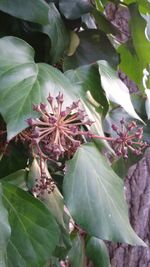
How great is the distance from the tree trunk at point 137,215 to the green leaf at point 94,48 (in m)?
0.75

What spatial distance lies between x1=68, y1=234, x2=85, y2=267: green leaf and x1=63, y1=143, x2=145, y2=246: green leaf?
33 centimetres

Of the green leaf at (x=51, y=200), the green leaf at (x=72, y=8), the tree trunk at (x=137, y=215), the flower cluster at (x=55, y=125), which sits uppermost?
the green leaf at (x=72, y=8)

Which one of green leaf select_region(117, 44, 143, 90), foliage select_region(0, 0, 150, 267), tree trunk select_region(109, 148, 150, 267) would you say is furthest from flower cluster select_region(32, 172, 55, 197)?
tree trunk select_region(109, 148, 150, 267)

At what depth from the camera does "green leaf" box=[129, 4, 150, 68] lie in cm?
72

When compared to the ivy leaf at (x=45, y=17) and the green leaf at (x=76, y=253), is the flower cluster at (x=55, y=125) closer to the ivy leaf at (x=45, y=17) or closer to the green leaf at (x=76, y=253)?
the ivy leaf at (x=45, y=17)

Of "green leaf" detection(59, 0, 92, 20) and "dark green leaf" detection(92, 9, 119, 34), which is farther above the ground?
"green leaf" detection(59, 0, 92, 20)

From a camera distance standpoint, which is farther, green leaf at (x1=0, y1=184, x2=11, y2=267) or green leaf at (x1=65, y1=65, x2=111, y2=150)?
green leaf at (x1=65, y1=65, x2=111, y2=150)

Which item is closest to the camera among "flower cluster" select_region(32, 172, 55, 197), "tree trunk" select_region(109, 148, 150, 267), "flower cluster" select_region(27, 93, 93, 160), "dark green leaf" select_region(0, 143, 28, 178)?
"flower cluster" select_region(27, 93, 93, 160)

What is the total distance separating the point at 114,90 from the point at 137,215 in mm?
944

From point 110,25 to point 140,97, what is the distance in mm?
163

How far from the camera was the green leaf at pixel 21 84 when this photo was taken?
0.47 meters

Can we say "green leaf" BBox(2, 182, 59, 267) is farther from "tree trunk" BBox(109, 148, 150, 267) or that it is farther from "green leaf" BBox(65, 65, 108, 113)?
"tree trunk" BBox(109, 148, 150, 267)

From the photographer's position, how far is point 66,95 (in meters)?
0.52

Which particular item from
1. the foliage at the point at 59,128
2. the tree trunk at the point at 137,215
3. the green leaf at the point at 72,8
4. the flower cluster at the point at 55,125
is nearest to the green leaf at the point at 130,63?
the foliage at the point at 59,128
